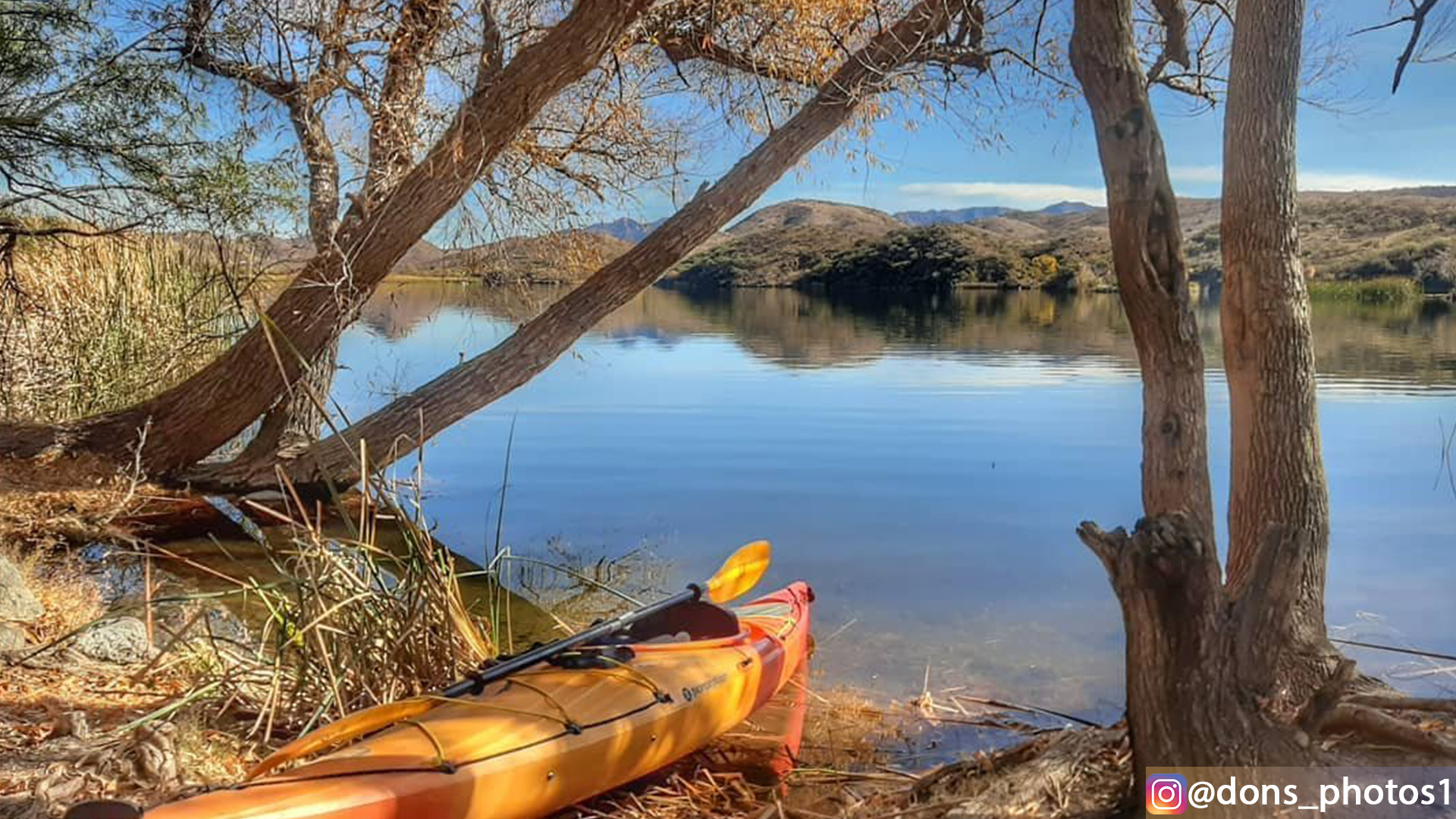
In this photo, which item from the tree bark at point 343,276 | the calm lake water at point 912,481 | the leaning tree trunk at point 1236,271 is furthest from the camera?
the tree bark at point 343,276

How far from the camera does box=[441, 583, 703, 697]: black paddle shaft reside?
3320 mm

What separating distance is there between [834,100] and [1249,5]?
16.3ft

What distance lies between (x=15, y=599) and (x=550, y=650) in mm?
2867

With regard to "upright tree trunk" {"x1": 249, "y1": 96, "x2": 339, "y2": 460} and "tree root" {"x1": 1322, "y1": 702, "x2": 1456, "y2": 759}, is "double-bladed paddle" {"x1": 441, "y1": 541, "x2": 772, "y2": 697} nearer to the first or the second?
"tree root" {"x1": 1322, "y1": 702, "x2": 1456, "y2": 759}

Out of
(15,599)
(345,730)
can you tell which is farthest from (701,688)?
(15,599)

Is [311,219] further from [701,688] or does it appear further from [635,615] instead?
[701,688]

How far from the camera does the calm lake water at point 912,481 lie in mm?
6012

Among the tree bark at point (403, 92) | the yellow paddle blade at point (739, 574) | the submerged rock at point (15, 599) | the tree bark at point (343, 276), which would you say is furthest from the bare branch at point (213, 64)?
the yellow paddle blade at point (739, 574)

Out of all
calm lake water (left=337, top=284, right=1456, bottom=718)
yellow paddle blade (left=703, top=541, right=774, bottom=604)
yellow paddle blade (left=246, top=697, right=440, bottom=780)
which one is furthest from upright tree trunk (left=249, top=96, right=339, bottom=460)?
yellow paddle blade (left=246, top=697, right=440, bottom=780)

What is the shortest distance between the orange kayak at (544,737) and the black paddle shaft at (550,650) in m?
0.04

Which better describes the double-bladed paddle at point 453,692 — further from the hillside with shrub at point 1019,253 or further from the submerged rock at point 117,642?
the hillside with shrub at point 1019,253

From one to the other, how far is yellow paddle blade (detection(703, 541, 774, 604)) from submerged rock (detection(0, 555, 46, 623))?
3.07m

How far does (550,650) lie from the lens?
3684mm

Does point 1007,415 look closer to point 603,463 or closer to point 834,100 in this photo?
point 603,463
